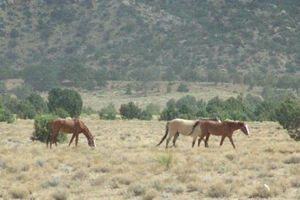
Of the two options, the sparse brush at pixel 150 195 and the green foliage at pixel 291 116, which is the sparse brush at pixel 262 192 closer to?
the sparse brush at pixel 150 195

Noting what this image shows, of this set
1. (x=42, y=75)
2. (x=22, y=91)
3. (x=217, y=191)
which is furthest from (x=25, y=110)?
(x=217, y=191)

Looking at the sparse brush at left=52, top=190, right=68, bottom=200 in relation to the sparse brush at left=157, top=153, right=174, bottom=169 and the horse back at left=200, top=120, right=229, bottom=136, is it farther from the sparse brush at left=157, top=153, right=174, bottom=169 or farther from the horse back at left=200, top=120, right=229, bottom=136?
the horse back at left=200, top=120, right=229, bottom=136

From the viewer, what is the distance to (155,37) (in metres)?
151

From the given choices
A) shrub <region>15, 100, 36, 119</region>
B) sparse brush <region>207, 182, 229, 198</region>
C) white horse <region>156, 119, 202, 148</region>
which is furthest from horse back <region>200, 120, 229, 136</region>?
shrub <region>15, 100, 36, 119</region>

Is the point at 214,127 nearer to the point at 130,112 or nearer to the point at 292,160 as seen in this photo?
the point at 292,160

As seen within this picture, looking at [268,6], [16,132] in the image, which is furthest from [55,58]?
[16,132]

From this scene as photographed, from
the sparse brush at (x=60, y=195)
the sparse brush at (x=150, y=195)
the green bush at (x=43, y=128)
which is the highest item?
the sparse brush at (x=150, y=195)

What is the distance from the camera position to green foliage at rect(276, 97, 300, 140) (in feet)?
126

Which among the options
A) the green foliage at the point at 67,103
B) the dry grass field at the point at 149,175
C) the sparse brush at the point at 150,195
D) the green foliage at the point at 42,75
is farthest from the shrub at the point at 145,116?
the sparse brush at the point at 150,195

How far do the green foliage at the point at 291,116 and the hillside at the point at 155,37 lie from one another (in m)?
94.8

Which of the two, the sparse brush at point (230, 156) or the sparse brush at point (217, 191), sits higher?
the sparse brush at point (217, 191)

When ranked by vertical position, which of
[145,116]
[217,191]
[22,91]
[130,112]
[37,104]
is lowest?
[22,91]

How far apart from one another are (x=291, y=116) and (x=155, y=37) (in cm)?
11208

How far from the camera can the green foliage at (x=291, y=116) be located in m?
38.3
